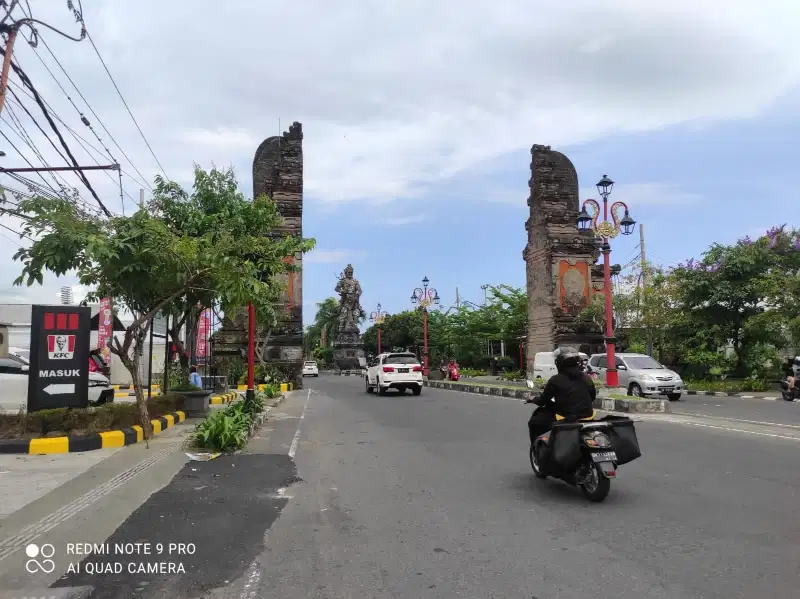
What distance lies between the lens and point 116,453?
8.98 meters

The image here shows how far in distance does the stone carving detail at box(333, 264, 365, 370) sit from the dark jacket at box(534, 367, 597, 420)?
52.3m

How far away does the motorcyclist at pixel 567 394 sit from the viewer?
20.5 feet

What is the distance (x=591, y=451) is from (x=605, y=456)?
13 centimetres

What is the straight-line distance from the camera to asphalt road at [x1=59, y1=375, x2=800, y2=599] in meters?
3.94

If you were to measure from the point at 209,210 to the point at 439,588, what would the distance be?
12363 mm

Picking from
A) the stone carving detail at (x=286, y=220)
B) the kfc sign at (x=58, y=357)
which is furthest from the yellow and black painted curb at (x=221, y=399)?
the kfc sign at (x=58, y=357)

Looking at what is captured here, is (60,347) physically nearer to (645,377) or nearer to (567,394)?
(567,394)

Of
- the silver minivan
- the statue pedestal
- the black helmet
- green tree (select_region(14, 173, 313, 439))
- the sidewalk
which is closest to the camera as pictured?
the sidewalk

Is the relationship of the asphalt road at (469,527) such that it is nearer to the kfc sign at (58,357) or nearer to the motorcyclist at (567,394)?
the motorcyclist at (567,394)

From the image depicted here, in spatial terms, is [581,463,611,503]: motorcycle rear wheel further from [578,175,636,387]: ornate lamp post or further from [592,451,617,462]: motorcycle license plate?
[578,175,636,387]: ornate lamp post

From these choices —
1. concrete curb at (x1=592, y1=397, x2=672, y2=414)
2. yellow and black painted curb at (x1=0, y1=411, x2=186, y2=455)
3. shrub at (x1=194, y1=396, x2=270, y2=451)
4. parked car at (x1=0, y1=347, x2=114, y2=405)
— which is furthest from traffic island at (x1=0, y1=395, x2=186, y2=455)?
concrete curb at (x1=592, y1=397, x2=672, y2=414)

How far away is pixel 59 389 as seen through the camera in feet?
32.3

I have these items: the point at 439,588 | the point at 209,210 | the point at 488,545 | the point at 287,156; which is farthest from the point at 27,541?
the point at 287,156

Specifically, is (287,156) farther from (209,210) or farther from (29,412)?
(29,412)
